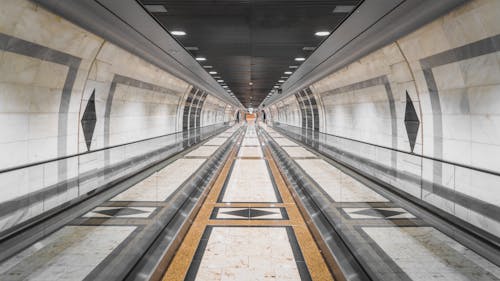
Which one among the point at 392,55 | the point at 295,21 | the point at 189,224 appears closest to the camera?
the point at 189,224

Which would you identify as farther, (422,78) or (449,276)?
(422,78)

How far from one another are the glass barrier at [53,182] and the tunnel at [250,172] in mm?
32

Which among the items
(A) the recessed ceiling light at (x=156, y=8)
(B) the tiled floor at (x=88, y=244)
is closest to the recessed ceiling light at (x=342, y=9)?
(A) the recessed ceiling light at (x=156, y=8)

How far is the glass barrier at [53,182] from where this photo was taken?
414 cm

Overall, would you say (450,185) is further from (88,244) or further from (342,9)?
(88,244)

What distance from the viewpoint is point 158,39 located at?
742 cm

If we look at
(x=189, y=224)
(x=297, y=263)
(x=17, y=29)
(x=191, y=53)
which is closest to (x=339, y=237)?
(x=297, y=263)

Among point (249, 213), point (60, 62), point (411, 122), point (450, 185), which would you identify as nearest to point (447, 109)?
point (411, 122)

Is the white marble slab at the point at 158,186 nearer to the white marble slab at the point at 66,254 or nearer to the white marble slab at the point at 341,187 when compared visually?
the white marble slab at the point at 66,254

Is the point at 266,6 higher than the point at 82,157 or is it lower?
higher

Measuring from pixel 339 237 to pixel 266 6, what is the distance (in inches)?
165

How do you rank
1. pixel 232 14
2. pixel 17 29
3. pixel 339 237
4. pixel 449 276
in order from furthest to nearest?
1. pixel 232 14
2. pixel 17 29
3. pixel 339 237
4. pixel 449 276

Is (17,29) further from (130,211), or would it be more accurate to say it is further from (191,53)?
(191,53)

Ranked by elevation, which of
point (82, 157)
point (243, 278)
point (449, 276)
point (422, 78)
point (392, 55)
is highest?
point (392, 55)
